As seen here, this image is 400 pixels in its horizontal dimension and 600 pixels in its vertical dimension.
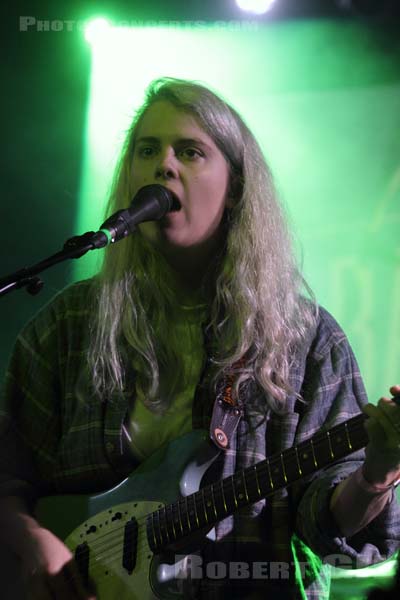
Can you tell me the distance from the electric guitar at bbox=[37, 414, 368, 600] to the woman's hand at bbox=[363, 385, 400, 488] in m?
0.04

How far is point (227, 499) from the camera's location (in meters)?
1.62

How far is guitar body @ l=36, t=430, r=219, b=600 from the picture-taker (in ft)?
5.20

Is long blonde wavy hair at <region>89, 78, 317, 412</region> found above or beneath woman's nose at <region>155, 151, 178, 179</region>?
beneath

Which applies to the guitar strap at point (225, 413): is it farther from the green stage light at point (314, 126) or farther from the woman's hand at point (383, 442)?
the green stage light at point (314, 126)

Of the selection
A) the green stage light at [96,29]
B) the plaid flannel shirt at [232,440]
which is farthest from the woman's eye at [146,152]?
the green stage light at [96,29]

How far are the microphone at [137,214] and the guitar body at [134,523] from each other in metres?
0.50

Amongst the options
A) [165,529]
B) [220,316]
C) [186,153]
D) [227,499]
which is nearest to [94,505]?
[165,529]

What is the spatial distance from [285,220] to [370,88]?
3.28ft

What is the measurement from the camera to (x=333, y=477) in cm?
168

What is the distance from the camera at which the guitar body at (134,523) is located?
1.59 metres

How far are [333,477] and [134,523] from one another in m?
0.45

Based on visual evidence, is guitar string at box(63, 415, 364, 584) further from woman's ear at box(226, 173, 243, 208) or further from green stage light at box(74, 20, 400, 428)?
green stage light at box(74, 20, 400, 428)

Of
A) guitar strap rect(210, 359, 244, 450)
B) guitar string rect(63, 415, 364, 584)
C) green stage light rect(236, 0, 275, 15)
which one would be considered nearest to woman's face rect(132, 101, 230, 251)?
guitar strap rect(210, 359, 244, 450)

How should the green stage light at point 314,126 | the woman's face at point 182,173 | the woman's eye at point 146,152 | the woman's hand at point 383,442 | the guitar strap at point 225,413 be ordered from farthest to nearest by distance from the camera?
the green stage light at point 314,126 → the woman's eye at point 146,152 → the woman's face at point 182,173 → the guitar strap at point 225,413 → the woman's hand at point 383,442
